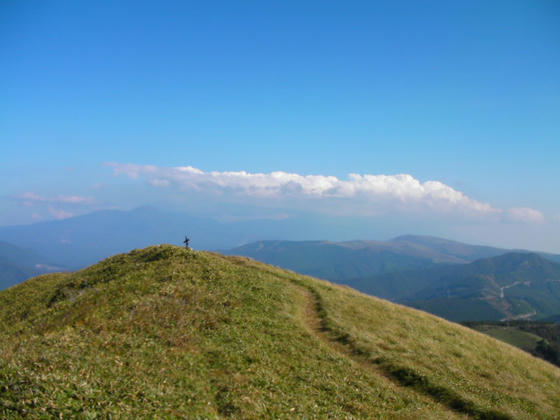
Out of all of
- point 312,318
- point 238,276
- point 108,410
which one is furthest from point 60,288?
point 108,410

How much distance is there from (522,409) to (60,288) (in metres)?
46.7

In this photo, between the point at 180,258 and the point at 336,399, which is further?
the point at 180,258

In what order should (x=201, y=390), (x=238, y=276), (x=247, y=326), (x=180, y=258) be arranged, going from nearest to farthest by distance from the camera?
(x=201, y=390)
(x=247, y=326)
(x=238, y=276)
(x=180, y=258)

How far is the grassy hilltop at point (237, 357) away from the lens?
14094 mm

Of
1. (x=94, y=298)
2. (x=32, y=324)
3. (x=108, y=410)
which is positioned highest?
(x=108, y=410)

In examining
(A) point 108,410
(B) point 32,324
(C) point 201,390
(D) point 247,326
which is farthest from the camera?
(B) point 32,324

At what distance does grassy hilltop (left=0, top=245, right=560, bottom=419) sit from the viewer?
14094 mm

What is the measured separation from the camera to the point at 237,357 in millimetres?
21438

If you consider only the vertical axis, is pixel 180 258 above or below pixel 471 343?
above

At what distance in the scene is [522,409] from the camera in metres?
20.2

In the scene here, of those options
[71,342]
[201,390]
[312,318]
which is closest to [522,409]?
[312,318]

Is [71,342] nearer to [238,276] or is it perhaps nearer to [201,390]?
[201,390]

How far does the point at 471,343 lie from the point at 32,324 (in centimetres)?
4172

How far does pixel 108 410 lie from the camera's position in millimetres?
11852
